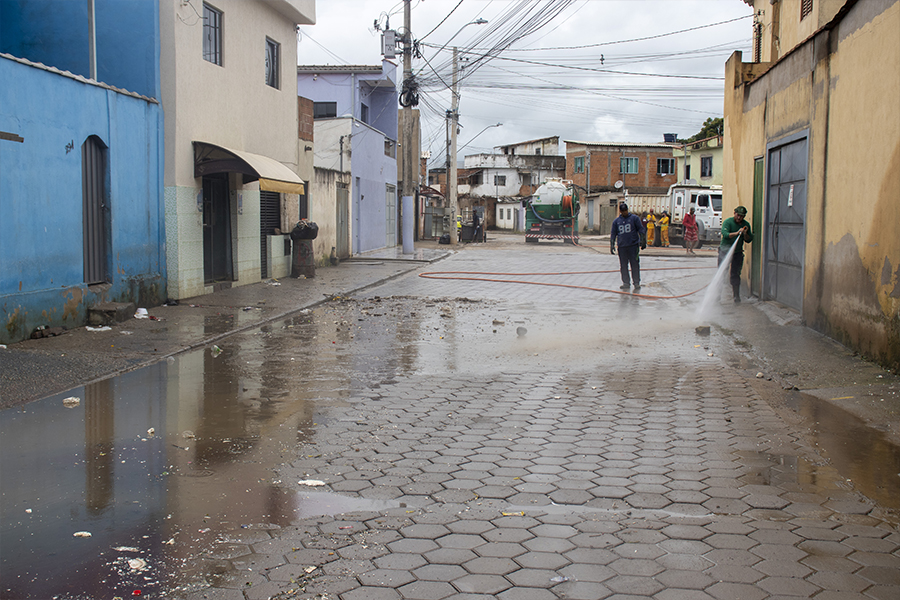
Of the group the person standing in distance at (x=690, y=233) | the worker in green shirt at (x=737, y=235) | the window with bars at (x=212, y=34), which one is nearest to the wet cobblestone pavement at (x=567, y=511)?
the worker in green shirt at (x=737, y=235)

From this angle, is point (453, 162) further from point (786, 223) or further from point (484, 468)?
point (484, 468)

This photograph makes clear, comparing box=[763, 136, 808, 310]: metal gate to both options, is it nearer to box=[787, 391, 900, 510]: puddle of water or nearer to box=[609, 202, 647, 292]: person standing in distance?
box=[609, 202, 647, 292]: person standing in distance

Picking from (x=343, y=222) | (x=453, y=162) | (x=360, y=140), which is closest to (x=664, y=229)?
(x=453, y=162)

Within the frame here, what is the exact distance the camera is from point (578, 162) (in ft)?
216

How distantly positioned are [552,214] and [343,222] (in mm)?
17657

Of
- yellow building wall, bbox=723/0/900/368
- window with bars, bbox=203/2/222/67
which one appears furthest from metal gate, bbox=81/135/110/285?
yellow building wall, bbox=723/0/900/368

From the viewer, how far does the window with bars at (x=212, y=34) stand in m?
14.8

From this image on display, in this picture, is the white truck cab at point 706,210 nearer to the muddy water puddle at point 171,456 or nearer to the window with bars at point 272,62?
the window with bars at point 272,62

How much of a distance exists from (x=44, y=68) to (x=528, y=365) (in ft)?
23.1

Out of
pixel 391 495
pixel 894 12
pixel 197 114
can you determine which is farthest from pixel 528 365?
pixel 197 114

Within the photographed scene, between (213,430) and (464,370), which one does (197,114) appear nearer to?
(464,370)

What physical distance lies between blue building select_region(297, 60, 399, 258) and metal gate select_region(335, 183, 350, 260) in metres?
0.03

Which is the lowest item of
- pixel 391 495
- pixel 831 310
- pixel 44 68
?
pixel 391 495

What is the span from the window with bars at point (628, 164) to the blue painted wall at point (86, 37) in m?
54.6
